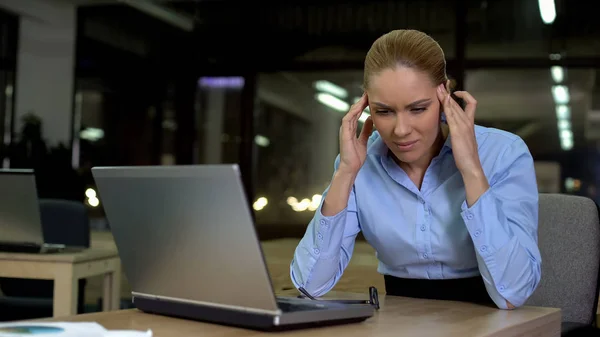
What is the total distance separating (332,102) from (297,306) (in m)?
5.89

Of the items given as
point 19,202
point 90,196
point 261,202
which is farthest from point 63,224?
A: point 90,196

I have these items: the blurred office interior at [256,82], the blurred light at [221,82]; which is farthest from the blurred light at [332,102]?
the blurred light at [221,82]

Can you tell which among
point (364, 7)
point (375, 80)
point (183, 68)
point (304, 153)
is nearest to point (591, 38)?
point (364, 7)

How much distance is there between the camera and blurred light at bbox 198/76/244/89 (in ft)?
24.0

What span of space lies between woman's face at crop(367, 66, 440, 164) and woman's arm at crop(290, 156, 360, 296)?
0.13 meters

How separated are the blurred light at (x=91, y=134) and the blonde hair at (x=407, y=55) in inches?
253

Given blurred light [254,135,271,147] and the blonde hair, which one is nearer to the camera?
the blonde hair

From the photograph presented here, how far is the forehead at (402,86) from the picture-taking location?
1516mm

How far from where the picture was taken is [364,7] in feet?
22.7

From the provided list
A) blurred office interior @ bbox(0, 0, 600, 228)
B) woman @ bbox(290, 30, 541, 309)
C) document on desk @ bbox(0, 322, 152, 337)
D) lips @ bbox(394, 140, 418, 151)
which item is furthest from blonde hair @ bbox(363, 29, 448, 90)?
blurred office interior @ bbox(0, 0, 600, 228)

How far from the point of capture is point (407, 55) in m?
1.54

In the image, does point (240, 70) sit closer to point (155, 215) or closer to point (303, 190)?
point (303, 190)

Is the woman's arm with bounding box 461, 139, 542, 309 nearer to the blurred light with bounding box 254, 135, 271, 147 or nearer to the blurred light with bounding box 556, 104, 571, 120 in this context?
the blurred light with bounding box 556, 104, 571, 120

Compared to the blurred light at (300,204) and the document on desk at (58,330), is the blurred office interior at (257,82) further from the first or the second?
the document on desk at (58,330)
